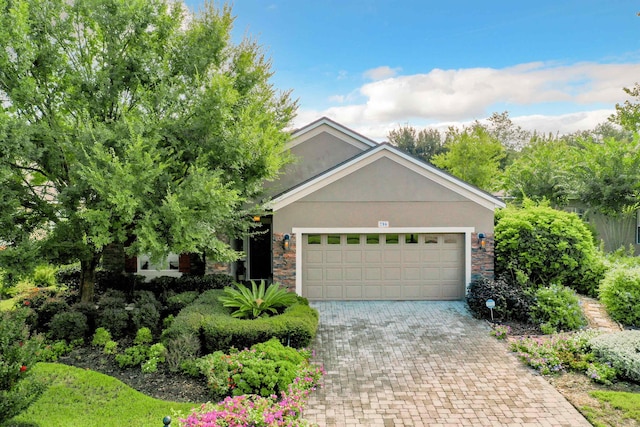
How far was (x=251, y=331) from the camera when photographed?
28.8ft

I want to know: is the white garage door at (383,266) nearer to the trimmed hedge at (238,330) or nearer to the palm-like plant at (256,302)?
the palm-like plant at (256,302)

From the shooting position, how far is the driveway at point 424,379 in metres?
6.61

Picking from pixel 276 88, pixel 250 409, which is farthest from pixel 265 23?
pixel 250 409

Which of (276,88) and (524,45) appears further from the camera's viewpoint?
(524,45)

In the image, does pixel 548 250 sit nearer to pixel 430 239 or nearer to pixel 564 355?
pixel 430 239

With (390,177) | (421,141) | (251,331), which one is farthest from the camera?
(421,141)

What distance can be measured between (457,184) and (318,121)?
6.08m

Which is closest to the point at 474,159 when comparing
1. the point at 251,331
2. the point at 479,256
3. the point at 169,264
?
the point at 479,256

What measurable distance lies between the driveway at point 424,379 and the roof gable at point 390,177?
3886 millimetres

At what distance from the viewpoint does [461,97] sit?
36.6 metres

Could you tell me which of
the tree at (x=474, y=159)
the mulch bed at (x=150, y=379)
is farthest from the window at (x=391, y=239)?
the tree at (x=474, y=159)

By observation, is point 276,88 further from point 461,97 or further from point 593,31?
point 461,97

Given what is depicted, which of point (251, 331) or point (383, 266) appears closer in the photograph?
point (251, 331)

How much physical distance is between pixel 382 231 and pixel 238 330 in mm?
6166
